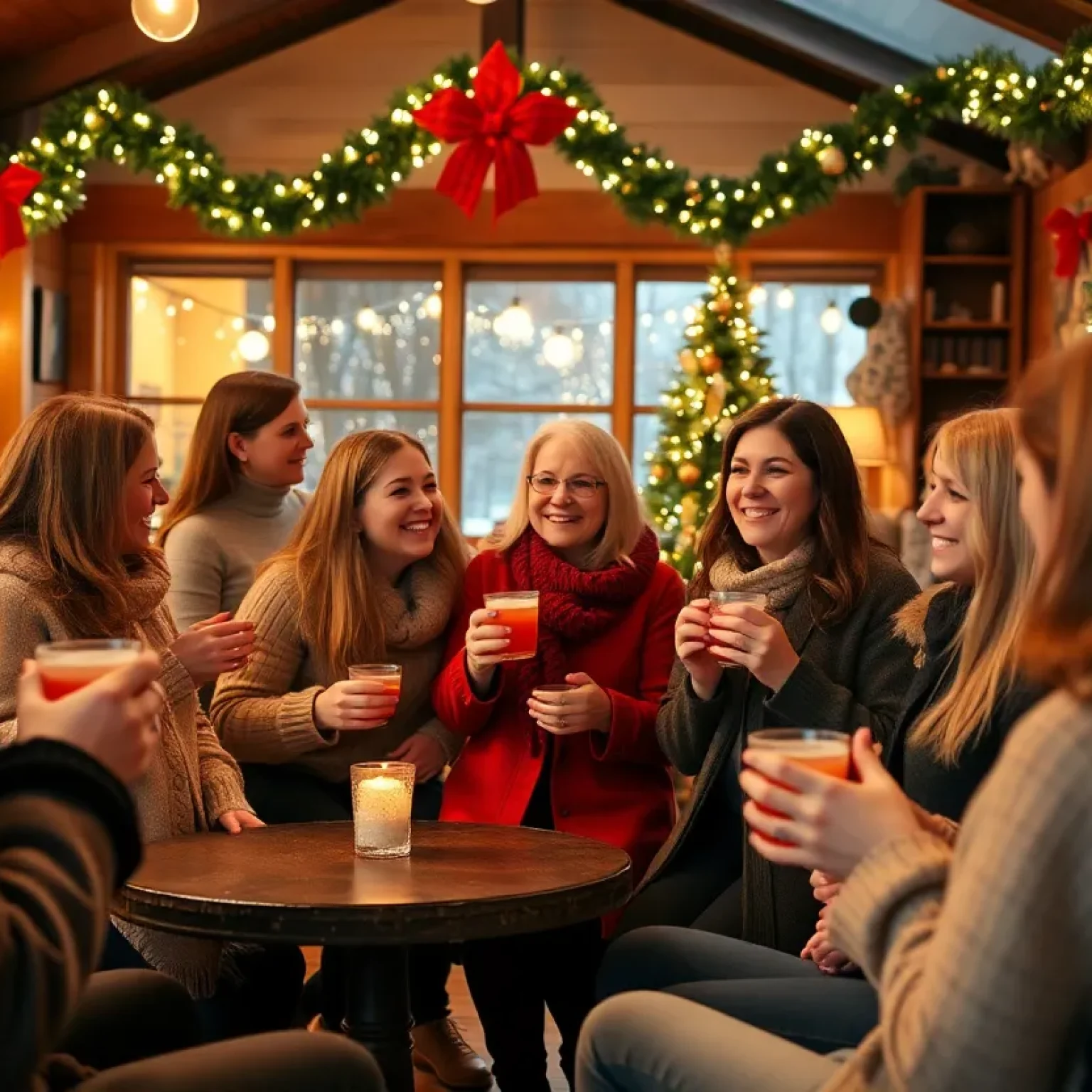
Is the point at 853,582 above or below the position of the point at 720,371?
below

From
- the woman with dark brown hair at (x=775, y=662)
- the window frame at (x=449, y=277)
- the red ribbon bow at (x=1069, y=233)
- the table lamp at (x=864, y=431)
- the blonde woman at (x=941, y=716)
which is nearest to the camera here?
the blonde woman at (x=941, y=716)

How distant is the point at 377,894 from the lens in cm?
204

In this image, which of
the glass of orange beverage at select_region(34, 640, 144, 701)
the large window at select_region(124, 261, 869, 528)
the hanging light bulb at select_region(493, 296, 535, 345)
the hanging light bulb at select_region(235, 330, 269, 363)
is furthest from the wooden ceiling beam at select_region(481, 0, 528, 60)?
the glass of orange beverage at select_region(34, 640, 144, 701)

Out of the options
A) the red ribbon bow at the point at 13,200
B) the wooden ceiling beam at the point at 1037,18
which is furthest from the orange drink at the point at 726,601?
the wooden ceiling beam at the point at 1037,18

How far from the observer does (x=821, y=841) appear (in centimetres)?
148

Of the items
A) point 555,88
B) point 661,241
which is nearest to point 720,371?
point 555,88

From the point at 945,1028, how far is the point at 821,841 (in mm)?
262

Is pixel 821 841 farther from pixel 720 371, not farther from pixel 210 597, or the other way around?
pixel 720 371

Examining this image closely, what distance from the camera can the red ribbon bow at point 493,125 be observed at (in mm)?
5555

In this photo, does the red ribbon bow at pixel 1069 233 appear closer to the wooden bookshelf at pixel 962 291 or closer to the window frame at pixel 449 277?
the wooden bookshelf at pixel 962 291

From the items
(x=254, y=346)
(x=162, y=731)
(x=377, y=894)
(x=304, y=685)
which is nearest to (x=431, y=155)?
(x=254, y=346)

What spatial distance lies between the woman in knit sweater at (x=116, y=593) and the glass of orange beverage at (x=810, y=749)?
4.11 ft

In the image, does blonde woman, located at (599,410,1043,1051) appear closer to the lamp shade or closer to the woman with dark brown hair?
the woman with dark brown hair

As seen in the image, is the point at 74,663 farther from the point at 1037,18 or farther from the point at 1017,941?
the point at 1037,18
